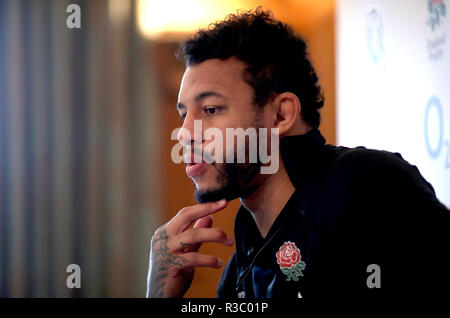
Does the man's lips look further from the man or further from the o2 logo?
the o2 logo

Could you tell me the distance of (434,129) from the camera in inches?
43.6

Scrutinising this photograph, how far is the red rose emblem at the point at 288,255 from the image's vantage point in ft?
2.91

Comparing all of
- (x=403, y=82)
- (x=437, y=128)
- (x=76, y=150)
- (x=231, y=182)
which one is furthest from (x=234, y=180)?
(x=76, y=150)

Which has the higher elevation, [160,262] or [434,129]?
[434,129]

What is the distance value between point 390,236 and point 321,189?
6.2 inches

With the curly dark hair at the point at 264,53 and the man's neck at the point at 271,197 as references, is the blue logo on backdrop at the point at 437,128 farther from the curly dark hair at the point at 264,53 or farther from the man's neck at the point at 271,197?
the man's neck at the point at 271,197

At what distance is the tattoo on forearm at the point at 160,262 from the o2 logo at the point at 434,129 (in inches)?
25.4

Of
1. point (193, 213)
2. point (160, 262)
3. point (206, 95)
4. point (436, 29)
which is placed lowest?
point (160, 262)

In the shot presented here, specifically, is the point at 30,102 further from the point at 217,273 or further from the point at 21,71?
the point at 217,273

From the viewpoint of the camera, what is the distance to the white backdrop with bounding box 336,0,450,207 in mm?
1064

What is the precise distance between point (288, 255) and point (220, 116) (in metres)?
0.31

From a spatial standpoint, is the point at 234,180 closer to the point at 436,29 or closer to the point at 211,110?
the point at 211,110

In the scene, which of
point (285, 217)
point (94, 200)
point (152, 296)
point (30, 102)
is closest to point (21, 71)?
point (30, 102)

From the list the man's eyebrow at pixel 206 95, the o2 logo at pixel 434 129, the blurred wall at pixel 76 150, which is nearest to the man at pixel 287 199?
the man's eyebrow at pixel 206 95
